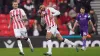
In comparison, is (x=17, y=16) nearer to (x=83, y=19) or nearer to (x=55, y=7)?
(x=83, y=19)

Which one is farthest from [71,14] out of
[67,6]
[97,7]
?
[97,7]

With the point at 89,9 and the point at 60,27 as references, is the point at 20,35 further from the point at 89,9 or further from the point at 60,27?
the point at 89,9

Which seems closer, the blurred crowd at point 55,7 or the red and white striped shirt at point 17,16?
the red and white striped shirt at point 17,16

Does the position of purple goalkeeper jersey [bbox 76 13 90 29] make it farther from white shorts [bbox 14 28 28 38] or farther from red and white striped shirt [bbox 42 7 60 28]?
red and white striped shirt [bbox 42 7 60 28]

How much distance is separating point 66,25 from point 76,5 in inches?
73.9

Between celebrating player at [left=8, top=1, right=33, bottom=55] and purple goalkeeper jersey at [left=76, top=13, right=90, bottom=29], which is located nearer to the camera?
celebrating player at [left=8, top=1, right=33, bottom=55]

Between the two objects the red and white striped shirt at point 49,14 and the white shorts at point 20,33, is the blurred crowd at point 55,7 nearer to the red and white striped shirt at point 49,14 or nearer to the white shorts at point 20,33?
the white shorts at point 20,33

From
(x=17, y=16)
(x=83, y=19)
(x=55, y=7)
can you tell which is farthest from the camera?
(x=55, y=7)

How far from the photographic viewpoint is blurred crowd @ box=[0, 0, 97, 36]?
22.4 metres

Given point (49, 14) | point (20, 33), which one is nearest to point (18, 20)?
point (20, 33)

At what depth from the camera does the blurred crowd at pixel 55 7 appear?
22.4 m

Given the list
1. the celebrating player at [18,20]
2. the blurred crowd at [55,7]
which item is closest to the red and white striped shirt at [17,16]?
the celebrating player at [18,20]

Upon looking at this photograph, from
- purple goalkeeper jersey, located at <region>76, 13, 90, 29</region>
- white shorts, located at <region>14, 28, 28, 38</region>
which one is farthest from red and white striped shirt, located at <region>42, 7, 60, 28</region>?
purple goalkeeper jersey, located at <region>76, 13, 90, 29</region>

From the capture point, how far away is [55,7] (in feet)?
75.0
